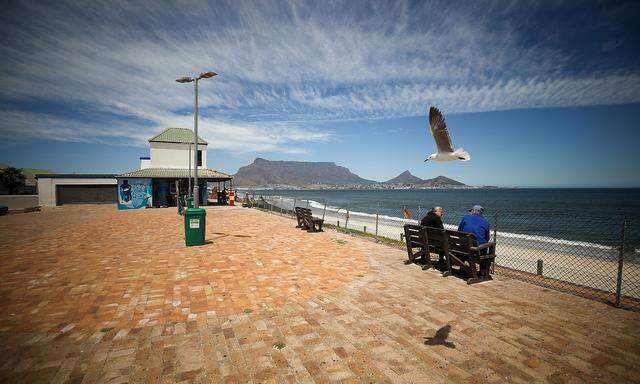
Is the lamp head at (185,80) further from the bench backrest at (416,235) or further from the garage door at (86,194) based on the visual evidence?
the garage door at (86,194)

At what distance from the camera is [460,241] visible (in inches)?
238

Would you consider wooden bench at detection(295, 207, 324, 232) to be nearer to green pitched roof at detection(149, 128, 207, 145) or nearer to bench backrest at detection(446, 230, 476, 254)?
bench backrest at detection(446, 230, 476, 254)

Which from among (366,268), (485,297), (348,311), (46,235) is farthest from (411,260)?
(46,235)

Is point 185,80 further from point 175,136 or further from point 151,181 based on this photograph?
point 175,136

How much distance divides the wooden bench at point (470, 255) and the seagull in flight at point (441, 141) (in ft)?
6.12

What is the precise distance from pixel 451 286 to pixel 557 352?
2.24m

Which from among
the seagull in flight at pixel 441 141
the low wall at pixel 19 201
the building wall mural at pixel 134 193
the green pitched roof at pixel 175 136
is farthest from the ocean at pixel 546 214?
the low wall at pixel 19 201

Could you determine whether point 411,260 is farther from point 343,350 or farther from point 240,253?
point 240,253

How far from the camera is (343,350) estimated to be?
3.43 m

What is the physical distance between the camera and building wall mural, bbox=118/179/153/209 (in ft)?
80.9

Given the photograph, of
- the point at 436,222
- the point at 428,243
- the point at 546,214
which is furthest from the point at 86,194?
the point at 546,214

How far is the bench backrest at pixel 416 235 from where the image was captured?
6763mm

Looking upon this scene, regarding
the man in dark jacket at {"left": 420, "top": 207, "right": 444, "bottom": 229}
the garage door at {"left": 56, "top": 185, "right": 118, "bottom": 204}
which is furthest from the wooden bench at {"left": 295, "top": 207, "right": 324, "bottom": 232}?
the garage door at {"left": 56, "top": 185, "right": 118, "bottom": 204}

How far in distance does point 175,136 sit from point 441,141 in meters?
30.9
